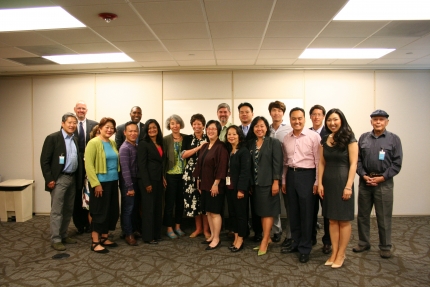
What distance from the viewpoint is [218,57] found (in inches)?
185

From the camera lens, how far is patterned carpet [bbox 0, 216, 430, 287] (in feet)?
9.11

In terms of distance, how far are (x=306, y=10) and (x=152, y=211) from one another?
292 centimetres

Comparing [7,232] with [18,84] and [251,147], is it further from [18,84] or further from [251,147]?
[251,147]

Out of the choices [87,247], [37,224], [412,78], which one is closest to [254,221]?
[87,247]

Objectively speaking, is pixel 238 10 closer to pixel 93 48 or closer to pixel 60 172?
pixel 93 48

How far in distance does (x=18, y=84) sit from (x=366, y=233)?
6461 mm

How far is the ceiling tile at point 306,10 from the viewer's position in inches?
106

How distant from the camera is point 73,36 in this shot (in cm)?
361

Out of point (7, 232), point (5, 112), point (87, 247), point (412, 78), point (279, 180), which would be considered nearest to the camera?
point (279, 180)

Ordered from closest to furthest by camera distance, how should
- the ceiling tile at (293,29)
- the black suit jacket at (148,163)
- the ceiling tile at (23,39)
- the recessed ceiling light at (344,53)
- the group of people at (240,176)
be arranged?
the group of people at (240,176)
the ceiling tile at (293,29)
the ceiling tile at (23,39)
the black suit jacket at (148,163)
the recessed ceiling light at (344,53)

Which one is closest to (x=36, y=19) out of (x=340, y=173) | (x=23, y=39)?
(x=23, y=39)

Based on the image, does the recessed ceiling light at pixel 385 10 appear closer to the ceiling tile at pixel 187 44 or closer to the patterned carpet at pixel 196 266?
the ceiling tile at pixel 187 44

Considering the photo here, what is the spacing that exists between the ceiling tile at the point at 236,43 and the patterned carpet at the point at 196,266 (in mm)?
2691

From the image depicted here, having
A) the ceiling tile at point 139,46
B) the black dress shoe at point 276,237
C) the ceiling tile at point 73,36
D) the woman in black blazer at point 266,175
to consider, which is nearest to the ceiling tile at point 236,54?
the ceiling tile at point 139,46
